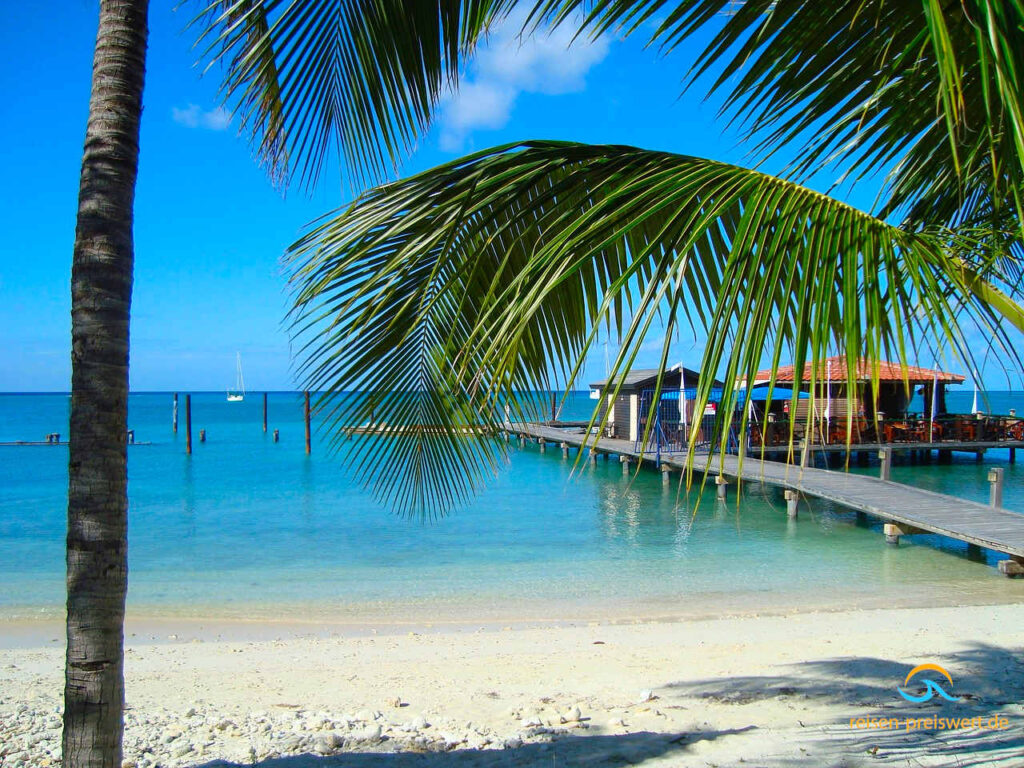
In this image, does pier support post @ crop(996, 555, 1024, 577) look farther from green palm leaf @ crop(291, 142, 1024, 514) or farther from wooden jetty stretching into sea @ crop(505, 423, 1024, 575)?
green palm leaf @ crop(291, 142, 1024, 514)

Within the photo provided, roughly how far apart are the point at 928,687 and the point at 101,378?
592cm

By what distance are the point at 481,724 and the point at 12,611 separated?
8.70 meters

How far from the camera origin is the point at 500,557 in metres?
14.2

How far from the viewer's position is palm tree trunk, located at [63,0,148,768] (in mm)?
2451

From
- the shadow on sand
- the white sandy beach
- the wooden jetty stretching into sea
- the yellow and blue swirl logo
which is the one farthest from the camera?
the wooden jetty stretching into sea

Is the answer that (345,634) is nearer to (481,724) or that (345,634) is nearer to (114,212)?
(481,724)

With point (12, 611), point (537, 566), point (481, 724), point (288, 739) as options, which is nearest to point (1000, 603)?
point (537, 566)

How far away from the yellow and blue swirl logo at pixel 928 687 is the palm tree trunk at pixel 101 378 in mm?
5145

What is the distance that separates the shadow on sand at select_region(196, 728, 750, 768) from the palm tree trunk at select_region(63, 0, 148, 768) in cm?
170

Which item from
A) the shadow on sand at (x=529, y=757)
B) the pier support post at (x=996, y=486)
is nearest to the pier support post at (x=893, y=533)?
the pier support post at (x=996, y=486)

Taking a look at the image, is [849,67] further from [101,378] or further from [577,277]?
[101,378]

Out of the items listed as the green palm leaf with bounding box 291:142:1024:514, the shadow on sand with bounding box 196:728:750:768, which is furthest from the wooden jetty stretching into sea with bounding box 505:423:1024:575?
the green palm leaf with bounding box 291:142:1024:514

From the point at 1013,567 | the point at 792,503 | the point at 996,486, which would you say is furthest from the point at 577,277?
the point at 792,503

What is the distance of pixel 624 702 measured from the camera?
221 inches
